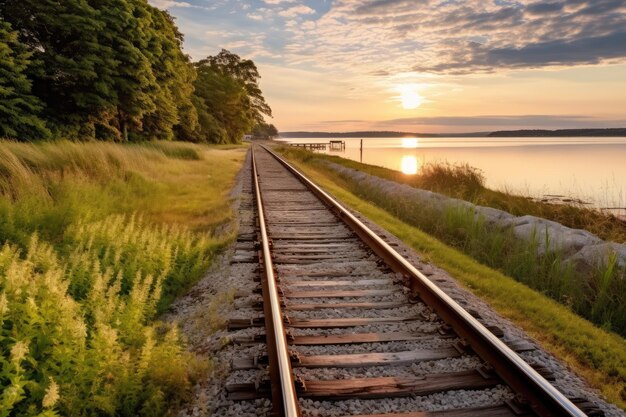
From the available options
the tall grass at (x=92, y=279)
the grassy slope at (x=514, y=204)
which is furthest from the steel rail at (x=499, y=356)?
the grassy slope at (x=514, y=204)

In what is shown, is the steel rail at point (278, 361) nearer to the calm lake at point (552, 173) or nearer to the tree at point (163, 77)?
the calm lake at point (552, 173)

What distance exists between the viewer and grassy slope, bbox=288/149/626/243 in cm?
1132

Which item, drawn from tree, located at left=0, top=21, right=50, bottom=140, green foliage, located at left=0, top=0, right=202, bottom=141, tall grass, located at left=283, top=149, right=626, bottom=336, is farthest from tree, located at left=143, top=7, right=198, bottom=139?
tall grass, located at left=283, top=149, right=626, bottom=336

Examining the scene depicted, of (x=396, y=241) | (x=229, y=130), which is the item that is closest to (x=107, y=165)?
(x=396, y=241)

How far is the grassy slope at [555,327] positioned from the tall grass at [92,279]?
342 cm

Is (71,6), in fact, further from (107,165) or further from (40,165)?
(40,165)

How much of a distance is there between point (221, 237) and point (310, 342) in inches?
179

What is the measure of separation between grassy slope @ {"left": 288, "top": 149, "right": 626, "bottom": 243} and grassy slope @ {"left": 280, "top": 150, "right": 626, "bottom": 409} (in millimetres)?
4672

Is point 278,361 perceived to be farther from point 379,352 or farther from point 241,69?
point 241,69

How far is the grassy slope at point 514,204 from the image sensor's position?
11.3m

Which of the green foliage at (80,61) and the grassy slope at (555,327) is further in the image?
the green foliage at (80,61)

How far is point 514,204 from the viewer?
1445 centimetres

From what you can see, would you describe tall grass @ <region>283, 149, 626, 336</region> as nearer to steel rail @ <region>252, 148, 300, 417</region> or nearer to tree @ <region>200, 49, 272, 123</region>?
steel rail @ <region>252, 148, 300, 417</region>

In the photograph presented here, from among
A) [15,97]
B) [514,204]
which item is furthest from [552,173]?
[15,97]
